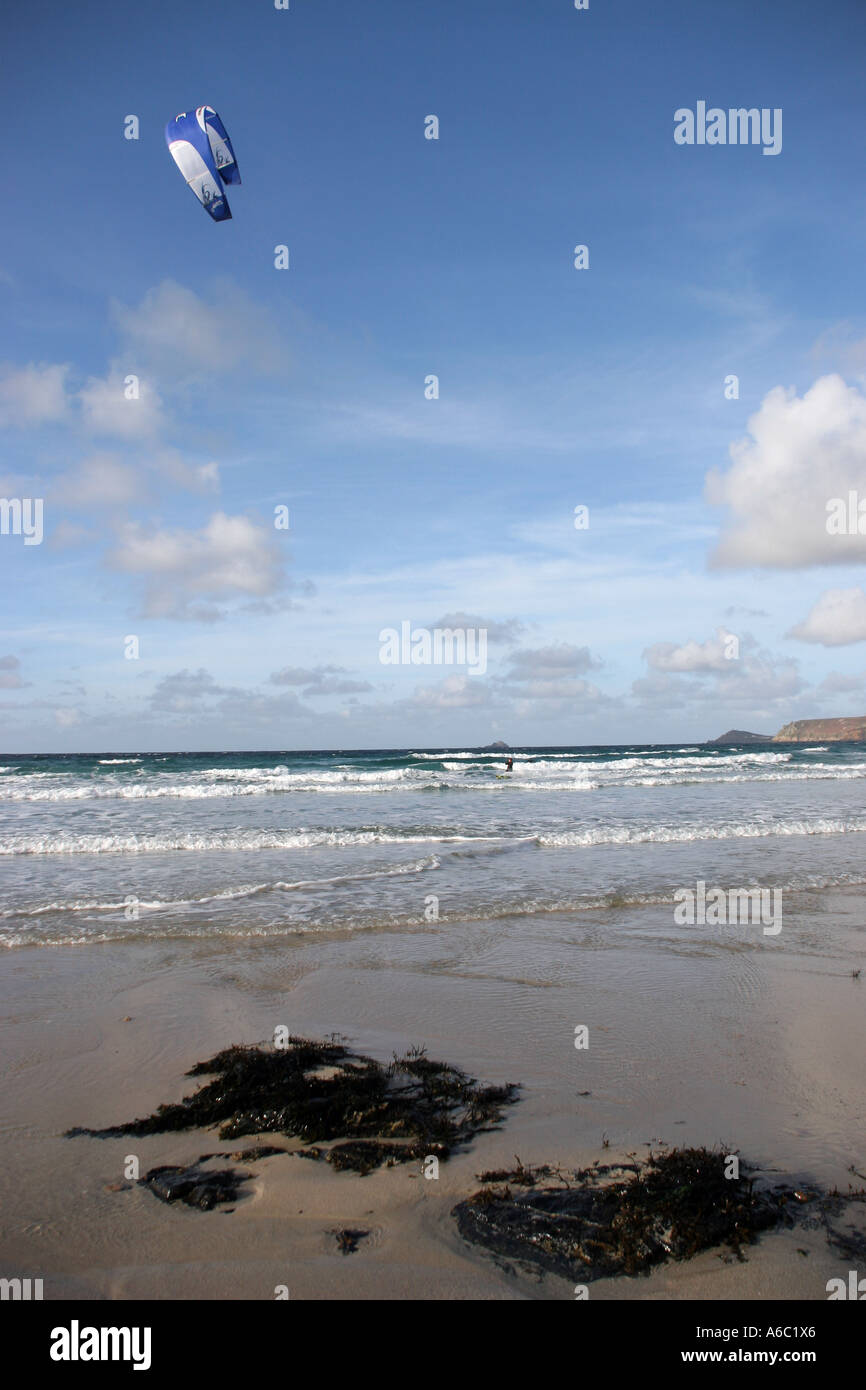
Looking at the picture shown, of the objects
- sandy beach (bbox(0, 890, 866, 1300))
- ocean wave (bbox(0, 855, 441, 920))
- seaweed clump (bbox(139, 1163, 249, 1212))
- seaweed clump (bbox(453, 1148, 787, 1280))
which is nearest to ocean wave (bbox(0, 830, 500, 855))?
ocean wave (bbox(0, 855, 441, 920))

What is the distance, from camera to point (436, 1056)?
5270mm

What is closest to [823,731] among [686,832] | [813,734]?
[813,734]

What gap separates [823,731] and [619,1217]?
5499 inches

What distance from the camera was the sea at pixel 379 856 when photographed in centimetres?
962

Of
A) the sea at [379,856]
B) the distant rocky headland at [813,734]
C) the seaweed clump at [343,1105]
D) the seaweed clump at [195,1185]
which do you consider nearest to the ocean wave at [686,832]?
the sea at [379,856]

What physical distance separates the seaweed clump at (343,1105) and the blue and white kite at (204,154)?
13517 millimetres

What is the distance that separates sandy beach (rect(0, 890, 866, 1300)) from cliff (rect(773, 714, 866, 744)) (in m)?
122

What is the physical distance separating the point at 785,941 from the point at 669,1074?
13.8 ft

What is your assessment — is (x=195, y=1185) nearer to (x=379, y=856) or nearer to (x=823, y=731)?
(x=379, y=856)

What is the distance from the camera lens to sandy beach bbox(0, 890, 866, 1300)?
9.91ft

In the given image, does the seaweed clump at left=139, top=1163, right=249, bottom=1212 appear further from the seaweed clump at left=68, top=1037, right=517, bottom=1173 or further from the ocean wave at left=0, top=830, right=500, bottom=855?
the ocean wave at left=0, top=830, right=500, bottom=855

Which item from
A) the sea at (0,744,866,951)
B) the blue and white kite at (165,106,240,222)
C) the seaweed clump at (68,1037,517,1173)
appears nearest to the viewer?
the seaweed clump at (68,1037,517,1173)

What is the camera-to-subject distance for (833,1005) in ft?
20.8
